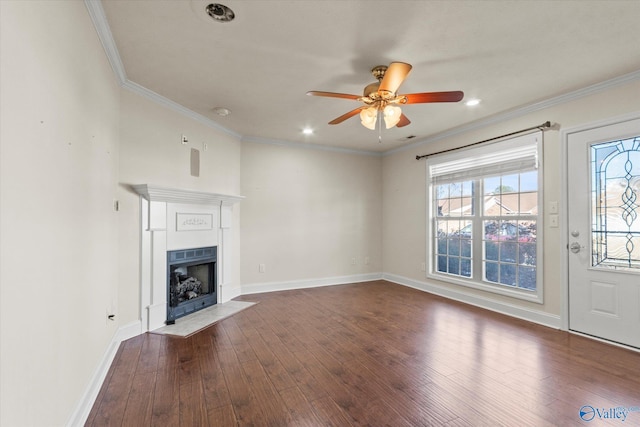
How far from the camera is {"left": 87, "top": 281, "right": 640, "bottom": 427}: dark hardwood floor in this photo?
73.7 inches

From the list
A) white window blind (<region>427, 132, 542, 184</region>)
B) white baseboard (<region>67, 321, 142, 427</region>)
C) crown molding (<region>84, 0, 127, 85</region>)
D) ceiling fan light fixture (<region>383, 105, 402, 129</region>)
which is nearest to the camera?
white baseboard (<region>67, 321, 142, 427</region>)

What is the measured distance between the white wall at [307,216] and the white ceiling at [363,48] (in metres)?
1.65

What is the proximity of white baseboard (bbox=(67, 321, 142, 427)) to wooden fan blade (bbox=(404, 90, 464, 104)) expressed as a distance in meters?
3.08

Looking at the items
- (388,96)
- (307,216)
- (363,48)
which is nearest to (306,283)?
(307,216)


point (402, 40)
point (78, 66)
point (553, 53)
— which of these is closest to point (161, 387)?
point (78, 66)

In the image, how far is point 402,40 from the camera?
2.29 metres

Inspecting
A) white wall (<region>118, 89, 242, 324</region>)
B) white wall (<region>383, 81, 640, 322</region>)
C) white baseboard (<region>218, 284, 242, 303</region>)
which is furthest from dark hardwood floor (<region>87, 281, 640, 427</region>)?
white baseboard (<region>218, 284, 242, 303</region>)

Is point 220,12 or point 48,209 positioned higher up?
point 220,12

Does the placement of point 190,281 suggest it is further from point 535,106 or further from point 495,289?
point 535,106

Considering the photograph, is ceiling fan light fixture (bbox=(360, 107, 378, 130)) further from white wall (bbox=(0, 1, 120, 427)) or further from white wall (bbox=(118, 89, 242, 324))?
white wall (bbox=(118, 89, 242, 324))

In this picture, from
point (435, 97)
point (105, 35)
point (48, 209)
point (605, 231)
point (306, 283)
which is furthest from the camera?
point (306, 283)

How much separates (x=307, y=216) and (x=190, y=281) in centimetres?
224

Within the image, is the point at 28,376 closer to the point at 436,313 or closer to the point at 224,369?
the point at 224,369

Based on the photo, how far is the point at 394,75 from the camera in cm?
230
